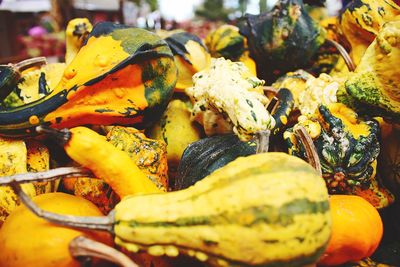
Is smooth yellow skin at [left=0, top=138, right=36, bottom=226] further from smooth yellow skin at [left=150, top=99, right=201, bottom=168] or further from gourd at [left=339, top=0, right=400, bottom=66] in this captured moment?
gourd at [left=339, top=0, right=400, bottom=66]

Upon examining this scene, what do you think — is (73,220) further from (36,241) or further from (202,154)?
(202,154)

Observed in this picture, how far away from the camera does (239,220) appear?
1.86 feet

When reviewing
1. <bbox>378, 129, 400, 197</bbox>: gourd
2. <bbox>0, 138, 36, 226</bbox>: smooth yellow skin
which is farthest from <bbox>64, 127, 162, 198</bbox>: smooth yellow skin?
<bbox>378, 129, 400, 197</bbox>: gourd

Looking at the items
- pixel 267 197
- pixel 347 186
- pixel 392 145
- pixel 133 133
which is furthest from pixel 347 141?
pixel 133 133

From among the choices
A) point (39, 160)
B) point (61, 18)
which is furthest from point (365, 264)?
point (61, 18)

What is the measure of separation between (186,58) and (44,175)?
2.05ft

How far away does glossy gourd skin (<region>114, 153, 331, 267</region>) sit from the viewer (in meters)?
0.56

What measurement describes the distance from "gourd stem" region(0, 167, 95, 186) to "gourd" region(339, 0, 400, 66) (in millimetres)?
873

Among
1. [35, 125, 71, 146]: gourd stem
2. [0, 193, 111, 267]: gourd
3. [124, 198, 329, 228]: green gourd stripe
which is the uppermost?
[35, 125, 71, 146]: gourd stem

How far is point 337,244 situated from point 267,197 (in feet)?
0.94

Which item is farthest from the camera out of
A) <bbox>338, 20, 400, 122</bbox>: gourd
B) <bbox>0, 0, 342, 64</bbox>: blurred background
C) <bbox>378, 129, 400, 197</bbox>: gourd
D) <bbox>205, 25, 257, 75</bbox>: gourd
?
<bbox>0, 0, 342, 64</bbox>: blurred background

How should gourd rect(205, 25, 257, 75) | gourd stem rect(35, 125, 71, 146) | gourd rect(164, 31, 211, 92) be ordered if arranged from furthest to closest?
→ gourd rect(205, 25, 257, 75) < gourd rect(164, 31, 211, 92) < gourd stem rect(35, 125, 71, 146)

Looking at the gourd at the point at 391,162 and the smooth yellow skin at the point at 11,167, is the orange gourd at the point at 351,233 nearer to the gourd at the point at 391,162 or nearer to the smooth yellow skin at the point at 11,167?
the gourd at the point at 391,162

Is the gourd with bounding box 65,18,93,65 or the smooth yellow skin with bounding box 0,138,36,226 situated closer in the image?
the smooth yellow skin with bounding box 0,138,36,226
